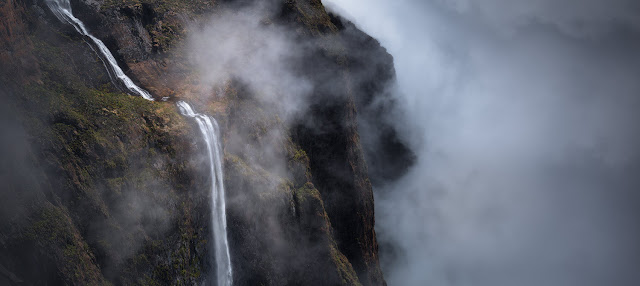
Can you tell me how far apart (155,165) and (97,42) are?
33.0 ft

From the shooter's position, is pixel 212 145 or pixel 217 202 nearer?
pixel 217 202

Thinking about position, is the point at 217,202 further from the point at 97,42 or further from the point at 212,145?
the point at 97,42

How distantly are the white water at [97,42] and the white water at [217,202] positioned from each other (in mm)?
3169

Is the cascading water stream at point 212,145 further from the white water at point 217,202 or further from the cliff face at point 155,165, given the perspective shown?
the cliff face at point 155,165

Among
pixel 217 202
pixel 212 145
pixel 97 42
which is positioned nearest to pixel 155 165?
pixel 212 145

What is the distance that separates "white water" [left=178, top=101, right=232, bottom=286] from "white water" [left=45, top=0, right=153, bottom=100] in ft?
10.4

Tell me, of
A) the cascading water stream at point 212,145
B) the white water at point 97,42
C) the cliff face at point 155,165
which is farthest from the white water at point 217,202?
the white water at point 97,42

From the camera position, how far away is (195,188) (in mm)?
20031

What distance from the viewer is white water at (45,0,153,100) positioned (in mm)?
21828

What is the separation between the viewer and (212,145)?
21.3 metres

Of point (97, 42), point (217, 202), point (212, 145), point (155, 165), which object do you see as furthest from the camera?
point (97, 42)

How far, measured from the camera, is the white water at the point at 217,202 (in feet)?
67.2

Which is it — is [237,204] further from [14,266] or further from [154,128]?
[14,266]

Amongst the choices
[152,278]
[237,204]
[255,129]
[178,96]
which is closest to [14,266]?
[152,278]
